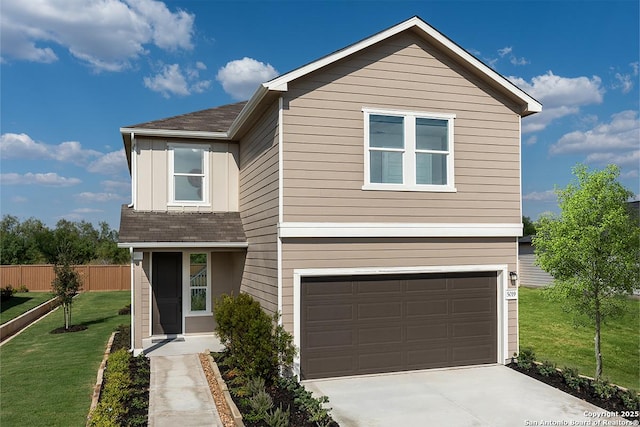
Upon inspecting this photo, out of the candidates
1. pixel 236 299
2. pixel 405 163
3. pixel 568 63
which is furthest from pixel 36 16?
pixel 568 63

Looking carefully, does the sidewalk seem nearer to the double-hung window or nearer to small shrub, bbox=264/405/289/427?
small shrub, bbox=264/405/289/427

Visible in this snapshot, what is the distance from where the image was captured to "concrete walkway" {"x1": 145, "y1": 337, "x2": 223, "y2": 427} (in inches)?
302

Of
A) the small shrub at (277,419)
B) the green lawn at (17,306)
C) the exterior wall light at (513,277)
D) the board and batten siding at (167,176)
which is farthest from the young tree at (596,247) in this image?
the green lawn at (17,306)

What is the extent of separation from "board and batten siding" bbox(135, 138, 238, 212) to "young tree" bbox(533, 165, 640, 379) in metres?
8.11

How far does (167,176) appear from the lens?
1339 centimetres

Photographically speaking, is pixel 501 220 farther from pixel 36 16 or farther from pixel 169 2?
pixel 36 16

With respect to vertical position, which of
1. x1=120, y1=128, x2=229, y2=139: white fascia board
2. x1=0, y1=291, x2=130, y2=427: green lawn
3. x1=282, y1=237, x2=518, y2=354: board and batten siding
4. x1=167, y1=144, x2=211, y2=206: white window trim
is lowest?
x1=0, y1=291, x2=130, y2=427: green lawn

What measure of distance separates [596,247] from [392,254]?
4.12 m

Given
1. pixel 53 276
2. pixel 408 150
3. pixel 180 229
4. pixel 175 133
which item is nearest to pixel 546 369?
pixel 408 150

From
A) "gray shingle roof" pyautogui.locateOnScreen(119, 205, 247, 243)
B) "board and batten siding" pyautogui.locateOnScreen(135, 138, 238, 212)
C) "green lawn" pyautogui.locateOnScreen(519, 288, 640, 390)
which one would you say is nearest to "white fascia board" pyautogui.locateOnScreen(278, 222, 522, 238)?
"green lawn" pyautogui.locateOnScreen(519, 288, 640, 390)

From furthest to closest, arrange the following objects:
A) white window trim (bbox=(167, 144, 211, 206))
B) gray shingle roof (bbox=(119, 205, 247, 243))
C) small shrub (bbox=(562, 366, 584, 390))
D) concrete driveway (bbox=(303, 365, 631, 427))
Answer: white window trim (bbox=(167, 144, 211, 206)), gray shingle roof (bbox=(119, 205, 247, 243)), small shrub (bbox=(562, 366, 584, 390)), concrete driveway (bbox=(303, 365, 631, 427))

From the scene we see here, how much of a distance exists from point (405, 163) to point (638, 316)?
41.5 feet

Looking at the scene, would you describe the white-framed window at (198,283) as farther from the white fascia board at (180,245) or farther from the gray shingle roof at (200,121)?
the gray shingle roof at (200,121)

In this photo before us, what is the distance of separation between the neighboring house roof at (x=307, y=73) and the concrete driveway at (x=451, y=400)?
5.58 metres
